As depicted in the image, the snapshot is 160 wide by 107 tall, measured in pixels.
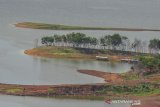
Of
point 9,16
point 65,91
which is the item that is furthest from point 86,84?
point 9,16

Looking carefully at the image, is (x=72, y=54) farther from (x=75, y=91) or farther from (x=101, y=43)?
(x=75, y=91)

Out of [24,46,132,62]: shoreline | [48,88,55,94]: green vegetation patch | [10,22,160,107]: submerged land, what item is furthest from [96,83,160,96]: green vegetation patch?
[24,46,132,62]: shoreline

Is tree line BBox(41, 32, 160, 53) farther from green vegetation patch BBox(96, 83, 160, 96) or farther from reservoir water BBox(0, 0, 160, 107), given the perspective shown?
green vegetation patch BBox(96, 83, 160, 96)

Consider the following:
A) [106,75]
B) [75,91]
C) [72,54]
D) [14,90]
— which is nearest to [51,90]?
[75,91]

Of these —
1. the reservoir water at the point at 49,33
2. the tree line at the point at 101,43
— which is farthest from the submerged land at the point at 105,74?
the reservoir water at the point at 49,33

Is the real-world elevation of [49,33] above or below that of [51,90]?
above

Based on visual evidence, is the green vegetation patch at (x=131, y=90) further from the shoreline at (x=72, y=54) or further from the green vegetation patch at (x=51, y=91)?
the shoreline at (x=72, y=54)
